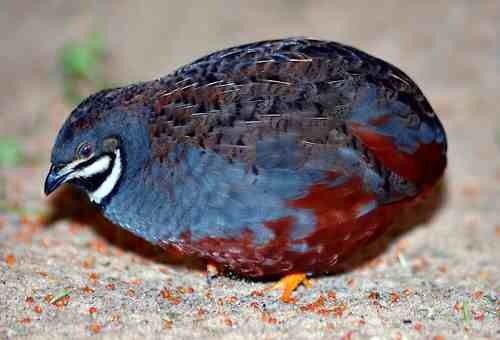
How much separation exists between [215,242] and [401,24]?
4361mm

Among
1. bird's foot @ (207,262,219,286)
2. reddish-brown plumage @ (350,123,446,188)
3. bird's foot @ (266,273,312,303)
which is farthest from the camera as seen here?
bird's foot @ (207,262,219,286)

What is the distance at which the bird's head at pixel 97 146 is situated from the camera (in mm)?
4539

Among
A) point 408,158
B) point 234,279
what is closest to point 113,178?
point 234,279

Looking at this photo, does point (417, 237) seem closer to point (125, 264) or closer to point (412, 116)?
point (412, 116)

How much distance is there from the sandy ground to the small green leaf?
85 mm

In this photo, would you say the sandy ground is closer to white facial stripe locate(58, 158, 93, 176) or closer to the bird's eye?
white facial stripe locate(58, 158, 93, 176)

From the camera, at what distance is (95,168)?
15.1 feet

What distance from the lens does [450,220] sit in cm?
612

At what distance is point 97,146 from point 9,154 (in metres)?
2.44

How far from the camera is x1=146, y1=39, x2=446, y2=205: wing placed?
4336 mm

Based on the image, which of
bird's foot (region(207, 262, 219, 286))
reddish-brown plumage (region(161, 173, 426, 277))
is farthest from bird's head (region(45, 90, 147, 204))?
bird's foot (region(207, 262, 219, 286))

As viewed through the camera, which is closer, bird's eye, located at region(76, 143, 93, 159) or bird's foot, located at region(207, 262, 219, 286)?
bird's eye, located at region(76, 143, 93, 159)

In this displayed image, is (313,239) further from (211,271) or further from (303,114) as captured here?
(211,271)

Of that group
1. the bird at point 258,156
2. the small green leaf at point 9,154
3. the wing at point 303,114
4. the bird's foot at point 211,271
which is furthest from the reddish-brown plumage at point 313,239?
the small green leaf at point 9,154
